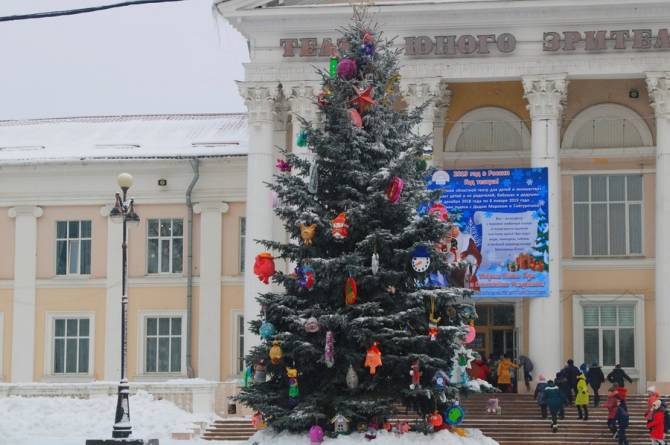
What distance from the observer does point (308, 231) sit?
23.0 meters

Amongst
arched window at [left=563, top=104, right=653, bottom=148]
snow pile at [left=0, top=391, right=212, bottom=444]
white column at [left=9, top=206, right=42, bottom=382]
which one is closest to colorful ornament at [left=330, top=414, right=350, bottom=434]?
snow pile at [left=0, top=391, right=212, bottom=444]

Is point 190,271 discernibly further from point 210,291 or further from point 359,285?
point 359,285

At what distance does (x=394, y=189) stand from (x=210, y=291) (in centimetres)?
1898

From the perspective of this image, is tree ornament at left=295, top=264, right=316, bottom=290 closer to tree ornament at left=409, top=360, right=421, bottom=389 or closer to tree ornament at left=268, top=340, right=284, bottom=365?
tree ornament at left=268, top=340, right=284, bottom=365

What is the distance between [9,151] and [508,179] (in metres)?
16.0

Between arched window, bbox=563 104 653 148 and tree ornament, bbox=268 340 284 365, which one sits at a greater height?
arched window, bbox=563 104 653 148

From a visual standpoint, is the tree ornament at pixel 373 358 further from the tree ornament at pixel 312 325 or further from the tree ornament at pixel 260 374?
the tree ornament at pixel 260 374

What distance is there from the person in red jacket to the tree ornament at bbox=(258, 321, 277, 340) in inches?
334

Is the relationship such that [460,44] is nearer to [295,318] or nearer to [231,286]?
[231,286]

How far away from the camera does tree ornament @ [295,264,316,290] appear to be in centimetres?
2292

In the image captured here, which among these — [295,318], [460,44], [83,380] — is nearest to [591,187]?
[460,44]

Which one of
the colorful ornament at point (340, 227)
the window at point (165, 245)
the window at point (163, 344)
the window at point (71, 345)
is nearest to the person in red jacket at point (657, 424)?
the colorful ornament at point (340, 227)

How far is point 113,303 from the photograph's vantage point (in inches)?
1647

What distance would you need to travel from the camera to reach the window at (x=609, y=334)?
1476 inches
